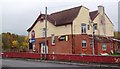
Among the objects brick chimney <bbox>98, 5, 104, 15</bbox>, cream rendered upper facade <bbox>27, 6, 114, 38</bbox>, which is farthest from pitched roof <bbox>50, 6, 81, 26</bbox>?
brick chimney <bbox>98, 5, 104, 15</bbox>

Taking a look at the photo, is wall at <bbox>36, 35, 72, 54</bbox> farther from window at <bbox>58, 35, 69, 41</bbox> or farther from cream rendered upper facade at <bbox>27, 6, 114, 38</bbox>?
cream rendered upper facade at <bbox>27, 6, 114, 38</bbox>

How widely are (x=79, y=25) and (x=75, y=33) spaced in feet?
5.09

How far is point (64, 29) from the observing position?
51281mm

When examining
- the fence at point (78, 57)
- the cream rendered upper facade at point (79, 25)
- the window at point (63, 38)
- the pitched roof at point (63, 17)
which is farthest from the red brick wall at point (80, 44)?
the fence at point (78, 57)

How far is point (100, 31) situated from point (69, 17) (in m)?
9.28

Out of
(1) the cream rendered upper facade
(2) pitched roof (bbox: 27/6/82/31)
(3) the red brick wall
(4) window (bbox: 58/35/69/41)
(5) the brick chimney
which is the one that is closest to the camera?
(1) the cream rendered upper facade

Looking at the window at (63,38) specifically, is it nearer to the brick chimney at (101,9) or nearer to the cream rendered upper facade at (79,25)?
the cream rendered upper facade at (79,25)

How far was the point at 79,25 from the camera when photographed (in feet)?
162

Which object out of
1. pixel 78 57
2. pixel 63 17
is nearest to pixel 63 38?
pixel 63 17

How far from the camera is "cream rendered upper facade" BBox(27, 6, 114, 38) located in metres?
49.3

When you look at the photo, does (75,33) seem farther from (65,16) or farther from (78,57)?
(78,57)

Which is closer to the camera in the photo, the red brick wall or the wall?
the red brick wall

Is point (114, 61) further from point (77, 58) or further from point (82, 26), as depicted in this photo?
point (82, 26)

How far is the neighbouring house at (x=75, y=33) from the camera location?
49.6 metres
